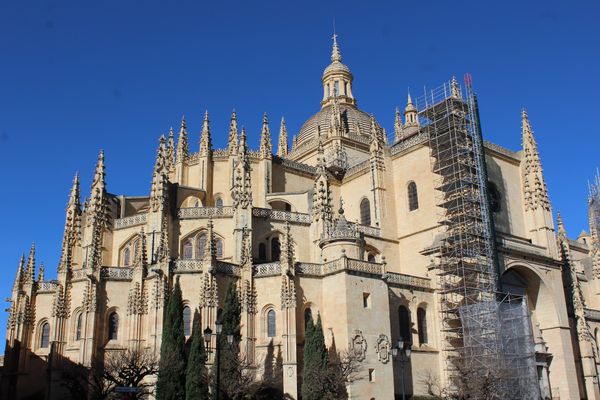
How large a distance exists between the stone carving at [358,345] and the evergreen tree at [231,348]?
5801 mm

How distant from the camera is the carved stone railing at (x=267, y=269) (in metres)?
36.2

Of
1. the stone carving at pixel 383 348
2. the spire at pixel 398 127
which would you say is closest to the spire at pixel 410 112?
the spire at pixel 398 127

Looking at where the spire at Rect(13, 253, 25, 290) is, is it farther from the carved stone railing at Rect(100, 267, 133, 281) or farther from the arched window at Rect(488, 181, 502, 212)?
the arched window at Rect(488, 181, 502, 212)

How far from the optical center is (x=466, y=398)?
119 ft

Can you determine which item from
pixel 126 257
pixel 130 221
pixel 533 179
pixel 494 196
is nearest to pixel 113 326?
pixel 126 257

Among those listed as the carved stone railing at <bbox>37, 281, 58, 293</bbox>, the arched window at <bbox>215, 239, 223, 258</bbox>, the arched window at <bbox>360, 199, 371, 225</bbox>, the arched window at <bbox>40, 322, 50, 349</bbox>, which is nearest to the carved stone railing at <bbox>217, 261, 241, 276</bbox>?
the arched window at <bbox>215, 239, 223, 258</bbox>

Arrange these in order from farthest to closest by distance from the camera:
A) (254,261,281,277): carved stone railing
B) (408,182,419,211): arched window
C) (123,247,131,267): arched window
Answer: (408,182,419,211): arched window → (123,247,131,267): arched window → (254,261,281,277): carved stone railing

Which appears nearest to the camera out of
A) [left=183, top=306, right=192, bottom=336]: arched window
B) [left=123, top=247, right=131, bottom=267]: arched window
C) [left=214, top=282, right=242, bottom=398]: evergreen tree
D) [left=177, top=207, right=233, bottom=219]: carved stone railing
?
[left=214, top=282, right=242, bottom=398]: evergreen tree

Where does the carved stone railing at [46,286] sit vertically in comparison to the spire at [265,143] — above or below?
below

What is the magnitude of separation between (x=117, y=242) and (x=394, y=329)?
18121 mm

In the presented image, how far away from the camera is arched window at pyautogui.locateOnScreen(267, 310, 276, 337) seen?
117ft

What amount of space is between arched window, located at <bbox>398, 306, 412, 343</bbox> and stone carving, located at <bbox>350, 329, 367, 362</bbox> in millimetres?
5250

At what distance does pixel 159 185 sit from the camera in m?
40.1

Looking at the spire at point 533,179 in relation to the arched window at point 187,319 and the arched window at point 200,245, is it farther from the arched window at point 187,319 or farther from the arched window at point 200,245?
the arched window at point 187,319
